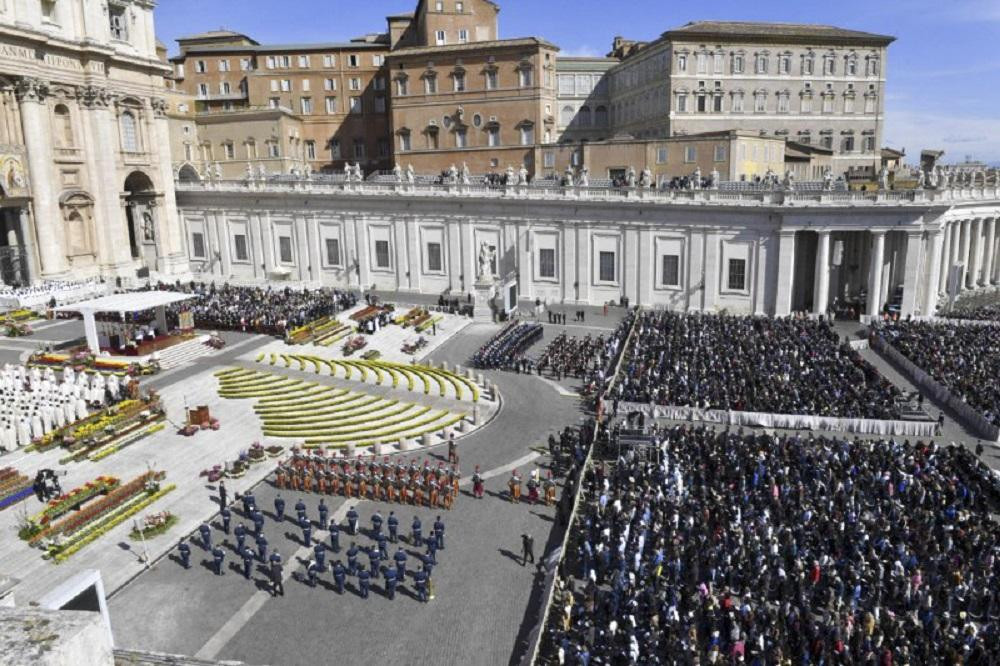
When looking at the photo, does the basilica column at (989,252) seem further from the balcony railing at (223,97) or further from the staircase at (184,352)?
the balcony railing at (223,97)

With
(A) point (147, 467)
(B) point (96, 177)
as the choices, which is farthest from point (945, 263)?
(B) point (96, 177)

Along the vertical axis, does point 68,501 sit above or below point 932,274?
below

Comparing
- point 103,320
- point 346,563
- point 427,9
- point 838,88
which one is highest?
point 427,9

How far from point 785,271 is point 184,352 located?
38567 mm

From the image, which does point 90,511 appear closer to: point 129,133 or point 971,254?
point 129,133

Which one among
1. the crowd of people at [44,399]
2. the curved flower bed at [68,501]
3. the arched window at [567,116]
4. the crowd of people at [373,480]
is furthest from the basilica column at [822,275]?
the curved flower bed at [68,501]

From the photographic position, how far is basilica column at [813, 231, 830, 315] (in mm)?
50031

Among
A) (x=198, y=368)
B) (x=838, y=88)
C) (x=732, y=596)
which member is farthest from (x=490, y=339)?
(x=838, y=88)

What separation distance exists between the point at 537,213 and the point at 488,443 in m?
28.7

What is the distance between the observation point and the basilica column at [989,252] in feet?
214

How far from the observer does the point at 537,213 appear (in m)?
56.7

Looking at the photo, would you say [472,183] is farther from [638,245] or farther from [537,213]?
[638,245]

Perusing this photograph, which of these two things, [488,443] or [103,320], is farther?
[103,320]

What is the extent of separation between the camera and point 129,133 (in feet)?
204
